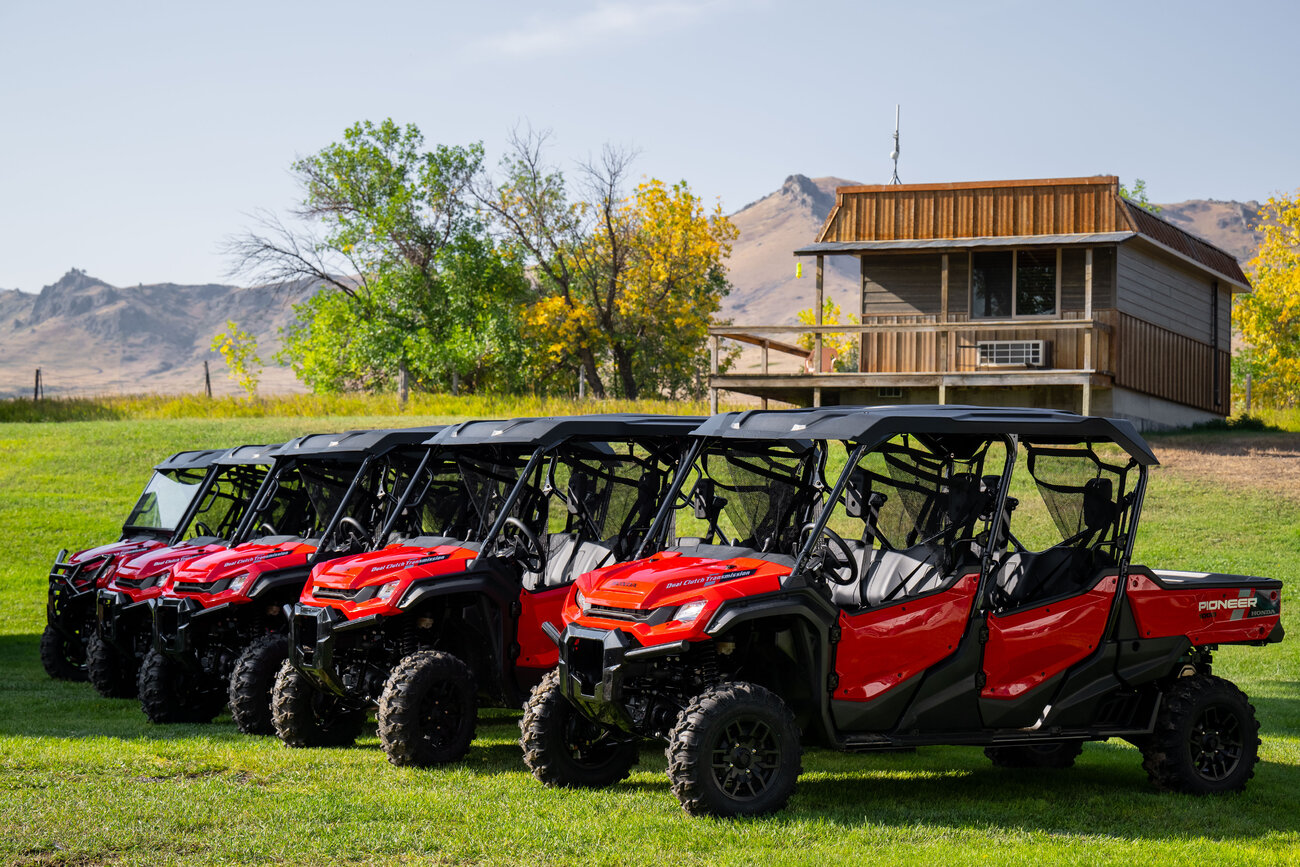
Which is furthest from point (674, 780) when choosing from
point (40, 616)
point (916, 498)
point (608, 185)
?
point (608, 185)

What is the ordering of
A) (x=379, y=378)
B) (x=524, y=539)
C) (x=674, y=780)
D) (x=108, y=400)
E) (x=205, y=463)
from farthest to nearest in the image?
(x=379, y=378), (x=108, y=400), (x=205, y=463), (x=524, y=539), (x=674, y=780)

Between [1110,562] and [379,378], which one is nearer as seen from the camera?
[1110,562]

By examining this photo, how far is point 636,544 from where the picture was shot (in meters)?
10.3

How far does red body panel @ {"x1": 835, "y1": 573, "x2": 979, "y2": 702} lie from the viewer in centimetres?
752

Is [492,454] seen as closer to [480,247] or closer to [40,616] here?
[40,616]

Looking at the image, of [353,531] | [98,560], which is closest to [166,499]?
[98,560]

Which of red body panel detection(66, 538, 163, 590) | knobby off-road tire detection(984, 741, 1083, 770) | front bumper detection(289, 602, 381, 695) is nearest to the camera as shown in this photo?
front bumper detection(289, 602, 381, 695)

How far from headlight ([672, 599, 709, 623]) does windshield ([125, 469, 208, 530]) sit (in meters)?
9.24

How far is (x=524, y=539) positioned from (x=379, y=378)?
38858 millimetres

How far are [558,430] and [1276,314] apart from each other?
42.3 meters

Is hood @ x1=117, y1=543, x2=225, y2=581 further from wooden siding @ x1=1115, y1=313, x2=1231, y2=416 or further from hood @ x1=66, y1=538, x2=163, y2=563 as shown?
wooden siding @ x1=1115, y1=313, x2=1231, y2=416

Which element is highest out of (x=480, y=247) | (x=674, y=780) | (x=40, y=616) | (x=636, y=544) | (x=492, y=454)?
(x=480, y=247)

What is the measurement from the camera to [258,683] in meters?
10.1

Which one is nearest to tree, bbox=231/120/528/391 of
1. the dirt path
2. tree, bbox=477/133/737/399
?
tree, bbox=477/133/737/399
